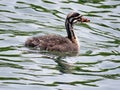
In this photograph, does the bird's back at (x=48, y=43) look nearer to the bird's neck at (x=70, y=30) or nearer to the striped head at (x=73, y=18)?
the bird's neck at (x=70, y=30)

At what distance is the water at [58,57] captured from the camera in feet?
49.6

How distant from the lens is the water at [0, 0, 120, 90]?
49.6 feet

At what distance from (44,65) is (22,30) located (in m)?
3.10

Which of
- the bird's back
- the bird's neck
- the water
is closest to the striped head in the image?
the bird's neck

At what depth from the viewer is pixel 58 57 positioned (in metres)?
17.2

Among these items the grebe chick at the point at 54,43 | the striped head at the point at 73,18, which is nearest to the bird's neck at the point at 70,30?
the striped head at the point at 73,18

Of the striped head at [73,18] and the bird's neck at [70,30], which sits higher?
→ the striped head at [73,18]

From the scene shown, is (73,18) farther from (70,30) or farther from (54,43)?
(54,43)

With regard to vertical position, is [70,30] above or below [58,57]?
above

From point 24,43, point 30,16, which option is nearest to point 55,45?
point 24,43

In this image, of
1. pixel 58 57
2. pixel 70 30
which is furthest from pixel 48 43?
pixel 70 30

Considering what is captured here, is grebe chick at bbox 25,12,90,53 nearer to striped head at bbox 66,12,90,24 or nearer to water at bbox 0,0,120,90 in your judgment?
water at bbox 0,0,120,90

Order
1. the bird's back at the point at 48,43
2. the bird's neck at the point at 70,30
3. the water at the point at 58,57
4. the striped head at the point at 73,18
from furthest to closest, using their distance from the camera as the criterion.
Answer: the striped head at the point at 73,18
the bird's neck at the point at 70,30
the bird's back at the point at 48,43
the water at the point at 58,57

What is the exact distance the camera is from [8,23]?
1964 cm
